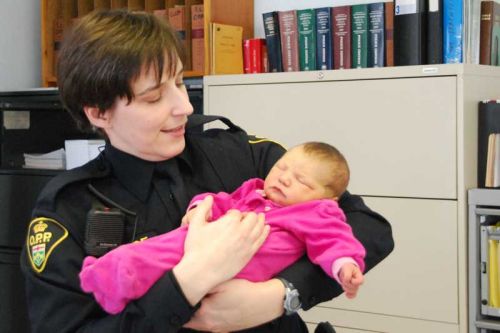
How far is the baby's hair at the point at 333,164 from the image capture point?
136 centimetres

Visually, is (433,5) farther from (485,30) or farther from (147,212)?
(147,212)

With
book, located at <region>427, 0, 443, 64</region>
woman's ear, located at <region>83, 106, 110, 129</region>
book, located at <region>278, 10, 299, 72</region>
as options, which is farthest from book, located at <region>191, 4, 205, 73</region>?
woman's ear, located at <region>83, 106, 110, 129</region>

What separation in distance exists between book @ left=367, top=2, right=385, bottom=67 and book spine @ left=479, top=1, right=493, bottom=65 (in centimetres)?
36

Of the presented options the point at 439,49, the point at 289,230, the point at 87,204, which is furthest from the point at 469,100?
the point at 87,204

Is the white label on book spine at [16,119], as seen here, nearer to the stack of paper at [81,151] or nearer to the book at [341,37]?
the stack of paper at [81,151]

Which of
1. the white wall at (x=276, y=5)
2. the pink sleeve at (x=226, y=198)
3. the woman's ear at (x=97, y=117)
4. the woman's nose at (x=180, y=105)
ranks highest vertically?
the white wall at (x=276, y=5)

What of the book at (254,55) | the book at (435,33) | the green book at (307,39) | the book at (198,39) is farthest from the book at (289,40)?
the book at (435,33)

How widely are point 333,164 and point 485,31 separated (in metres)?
1.59

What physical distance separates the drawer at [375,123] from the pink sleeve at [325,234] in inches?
51.0

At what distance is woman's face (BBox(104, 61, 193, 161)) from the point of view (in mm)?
1295

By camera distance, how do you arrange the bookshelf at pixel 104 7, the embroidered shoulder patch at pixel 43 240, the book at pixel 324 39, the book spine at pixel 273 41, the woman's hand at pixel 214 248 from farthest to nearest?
the bookshelf at pixel 104 7, the book spine at pixel 273 41, the book at pixel 324 39, the embroidered shoulder patch at pixel 43 240, the woman's hand at pixel 214 248

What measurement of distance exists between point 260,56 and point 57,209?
6.61ft

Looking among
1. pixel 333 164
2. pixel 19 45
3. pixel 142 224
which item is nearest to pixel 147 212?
pixel 142 224

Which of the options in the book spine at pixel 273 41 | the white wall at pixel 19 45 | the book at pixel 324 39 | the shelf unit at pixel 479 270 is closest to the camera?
the shelf unit at pixel 479 270
